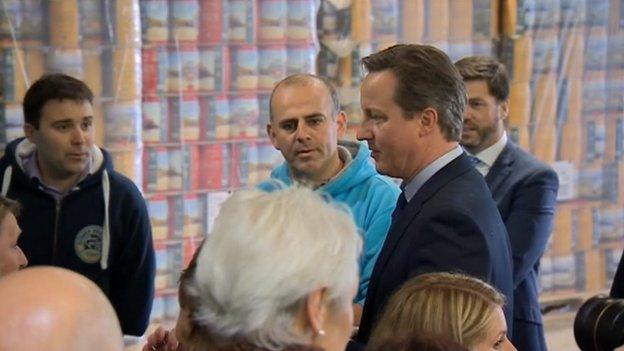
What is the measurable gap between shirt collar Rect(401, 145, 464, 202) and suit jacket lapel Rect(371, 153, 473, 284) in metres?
0.02

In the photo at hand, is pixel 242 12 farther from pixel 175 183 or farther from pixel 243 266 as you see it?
pixel 243 266

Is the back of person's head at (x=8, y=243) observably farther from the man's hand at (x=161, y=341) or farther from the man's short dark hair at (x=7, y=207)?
the man's hand at (x=161, y=341)

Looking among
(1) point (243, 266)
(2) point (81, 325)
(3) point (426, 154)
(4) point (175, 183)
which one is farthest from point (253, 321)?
(4) point (175, 183)

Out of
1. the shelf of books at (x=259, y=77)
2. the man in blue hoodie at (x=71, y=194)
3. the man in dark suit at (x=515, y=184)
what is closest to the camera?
the man in dark suit at (x=515, y=184)

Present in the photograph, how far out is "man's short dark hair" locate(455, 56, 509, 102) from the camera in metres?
4.64

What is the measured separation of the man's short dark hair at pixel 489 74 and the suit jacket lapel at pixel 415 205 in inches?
51.5

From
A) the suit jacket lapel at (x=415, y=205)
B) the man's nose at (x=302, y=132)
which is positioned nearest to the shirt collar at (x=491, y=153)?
the man's nose at (x=302, y=132)

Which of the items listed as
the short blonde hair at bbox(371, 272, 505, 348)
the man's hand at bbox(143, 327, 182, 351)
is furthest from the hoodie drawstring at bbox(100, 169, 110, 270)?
the short blonde hair at bbox(371, 272, 505, 348)

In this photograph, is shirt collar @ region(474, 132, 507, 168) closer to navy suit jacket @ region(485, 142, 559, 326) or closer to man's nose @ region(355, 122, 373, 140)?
navy suit jacket @ region(485, 142, 559, 326)

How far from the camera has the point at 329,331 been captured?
88.8 inches

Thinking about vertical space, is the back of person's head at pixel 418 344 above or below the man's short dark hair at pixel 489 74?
below

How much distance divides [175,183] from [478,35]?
1802 millimetres

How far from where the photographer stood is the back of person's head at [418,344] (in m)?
2.16

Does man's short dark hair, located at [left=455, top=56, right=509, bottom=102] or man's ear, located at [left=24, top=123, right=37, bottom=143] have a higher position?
man's short dark hair, located at [left=455, top=56, right=509, bottom=102]
